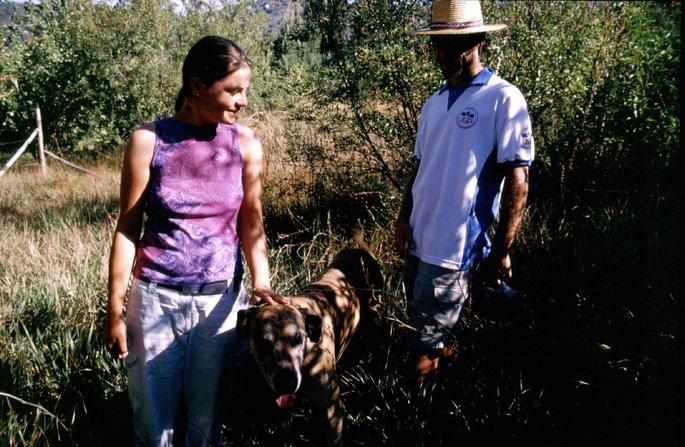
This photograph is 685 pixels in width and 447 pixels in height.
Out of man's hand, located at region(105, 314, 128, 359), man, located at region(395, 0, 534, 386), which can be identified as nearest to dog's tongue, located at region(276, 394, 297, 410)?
man, located at region(395, 0, 534, 386)

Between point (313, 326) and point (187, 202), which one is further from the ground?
point (187, 202)

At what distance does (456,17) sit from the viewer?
2689 millimetres

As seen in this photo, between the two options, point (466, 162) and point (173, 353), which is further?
point (466, 162)

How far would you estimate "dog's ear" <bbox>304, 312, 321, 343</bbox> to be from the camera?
9.02 feet

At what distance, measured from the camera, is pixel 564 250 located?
389 centimetres

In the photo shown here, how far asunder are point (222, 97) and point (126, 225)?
2.29ft

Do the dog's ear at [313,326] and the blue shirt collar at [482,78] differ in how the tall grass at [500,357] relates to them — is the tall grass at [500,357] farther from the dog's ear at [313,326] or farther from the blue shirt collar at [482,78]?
the blue shirt collar at [482,78]

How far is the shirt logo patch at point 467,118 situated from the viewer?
2529 millimetres

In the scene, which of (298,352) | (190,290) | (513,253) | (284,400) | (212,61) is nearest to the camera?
(212,61)

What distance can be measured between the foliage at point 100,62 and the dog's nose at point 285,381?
384 inches

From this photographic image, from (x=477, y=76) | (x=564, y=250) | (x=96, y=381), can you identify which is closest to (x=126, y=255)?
(x=96, y=381)

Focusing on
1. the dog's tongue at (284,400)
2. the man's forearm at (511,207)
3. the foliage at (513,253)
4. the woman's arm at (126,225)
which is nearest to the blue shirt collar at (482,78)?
the man's forearm at (511,207)

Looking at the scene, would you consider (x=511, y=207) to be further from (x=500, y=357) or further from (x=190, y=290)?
(x=190, y=290)

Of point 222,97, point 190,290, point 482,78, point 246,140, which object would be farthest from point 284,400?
point 482,78
